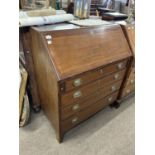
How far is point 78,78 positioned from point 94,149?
0.72 metres

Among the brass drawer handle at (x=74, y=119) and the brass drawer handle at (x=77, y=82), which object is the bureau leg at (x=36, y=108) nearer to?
the brass drawer handle at (x=74, y=119)

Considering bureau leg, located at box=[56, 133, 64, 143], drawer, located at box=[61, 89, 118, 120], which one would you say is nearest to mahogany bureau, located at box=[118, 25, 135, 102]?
drawer, located at box=[61, 89, 118, 120]

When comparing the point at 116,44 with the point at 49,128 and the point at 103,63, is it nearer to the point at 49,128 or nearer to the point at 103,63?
the point at 103,63

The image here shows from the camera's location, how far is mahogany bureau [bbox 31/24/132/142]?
1414 millimetres

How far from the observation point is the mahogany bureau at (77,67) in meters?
1.41

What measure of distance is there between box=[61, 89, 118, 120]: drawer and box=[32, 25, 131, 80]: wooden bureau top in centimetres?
32

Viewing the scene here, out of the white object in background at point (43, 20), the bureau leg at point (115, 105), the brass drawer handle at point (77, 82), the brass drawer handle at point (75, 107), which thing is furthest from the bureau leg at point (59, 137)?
the white object in background at point (43, 20)

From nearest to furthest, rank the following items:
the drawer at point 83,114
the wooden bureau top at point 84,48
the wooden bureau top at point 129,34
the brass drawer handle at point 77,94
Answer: the wooden bureau top at point 84,48, the brass drawer handle at point 77,94, the drawer at point 83,114, the wooden bureau top at point 129,34

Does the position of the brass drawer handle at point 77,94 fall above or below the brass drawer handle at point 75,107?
above

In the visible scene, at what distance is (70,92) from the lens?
4.85 feet

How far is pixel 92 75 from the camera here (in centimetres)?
159

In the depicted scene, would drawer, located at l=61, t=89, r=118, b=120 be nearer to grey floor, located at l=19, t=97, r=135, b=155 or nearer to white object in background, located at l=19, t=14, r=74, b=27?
grey floor, located at l=19, t=97, r=135, b=155
